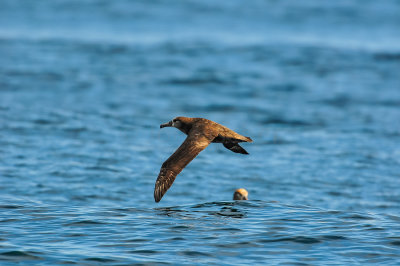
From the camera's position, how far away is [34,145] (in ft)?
76.8

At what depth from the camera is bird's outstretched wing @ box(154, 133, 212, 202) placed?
1212 centimetres

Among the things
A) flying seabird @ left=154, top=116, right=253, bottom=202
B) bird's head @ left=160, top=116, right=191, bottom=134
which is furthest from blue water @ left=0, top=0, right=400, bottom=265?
bird's head @ left=160, top=116, right=191, bottom=134

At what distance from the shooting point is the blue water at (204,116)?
1210 cm

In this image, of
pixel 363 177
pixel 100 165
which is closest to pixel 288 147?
pixel 363 177

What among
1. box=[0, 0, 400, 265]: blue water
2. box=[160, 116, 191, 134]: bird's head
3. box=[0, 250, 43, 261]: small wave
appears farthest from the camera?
box=[160, 116, 191, 134]: bird's head

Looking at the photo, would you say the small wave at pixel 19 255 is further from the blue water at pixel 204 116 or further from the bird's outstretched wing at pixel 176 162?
the bird's outstretched wing at pixel 176 162

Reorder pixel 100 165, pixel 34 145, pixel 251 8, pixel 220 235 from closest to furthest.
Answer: pixel 220 235
pixel 100 165
pixel 34 145
pixel 251 8

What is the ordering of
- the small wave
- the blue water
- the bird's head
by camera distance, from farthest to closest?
the bird's head < the blue water < the small wave

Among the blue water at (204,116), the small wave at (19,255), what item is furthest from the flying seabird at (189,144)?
the small wave at (19,255)

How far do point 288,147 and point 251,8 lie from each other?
24.5m

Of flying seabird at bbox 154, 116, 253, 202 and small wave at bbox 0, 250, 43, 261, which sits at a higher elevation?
flying seabird at bbox 154, 116, 253, 202

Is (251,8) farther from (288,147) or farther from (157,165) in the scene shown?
(157,165)

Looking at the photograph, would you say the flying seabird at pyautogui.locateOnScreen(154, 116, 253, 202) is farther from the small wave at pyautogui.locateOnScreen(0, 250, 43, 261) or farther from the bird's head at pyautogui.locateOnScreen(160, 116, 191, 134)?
the small wave at pyautogui.locateOnScreen(0, 250, 43, 261)

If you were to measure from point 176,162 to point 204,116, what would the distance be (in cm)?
1648
